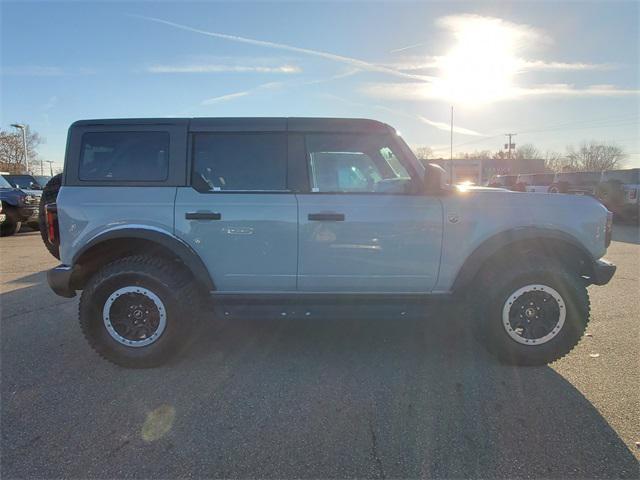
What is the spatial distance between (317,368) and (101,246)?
83.5 inches

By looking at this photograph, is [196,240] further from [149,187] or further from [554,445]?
[554,445]

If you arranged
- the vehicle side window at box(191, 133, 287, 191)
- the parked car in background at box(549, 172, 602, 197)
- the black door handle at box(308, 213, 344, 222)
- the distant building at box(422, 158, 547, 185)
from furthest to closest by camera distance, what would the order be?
the distant building at box(422, 158, 547, 185) < the parked car in background at box(549, 172, 602, 197) < the vehicle side window at box(191, 133, 287, 191) < the black door handle at box(308, 213, 344, 222)

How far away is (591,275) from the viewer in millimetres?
3305

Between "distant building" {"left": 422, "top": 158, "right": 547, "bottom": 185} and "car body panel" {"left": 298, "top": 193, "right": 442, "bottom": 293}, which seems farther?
"distant building" {"left": 422, "top": 158, "right": 547, "bottom": 185}

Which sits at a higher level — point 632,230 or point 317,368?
point 632,230

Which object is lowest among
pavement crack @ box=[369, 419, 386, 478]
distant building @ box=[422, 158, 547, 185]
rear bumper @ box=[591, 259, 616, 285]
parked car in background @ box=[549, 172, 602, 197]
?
pavement crack @ box=[369, 419, 386, 478]

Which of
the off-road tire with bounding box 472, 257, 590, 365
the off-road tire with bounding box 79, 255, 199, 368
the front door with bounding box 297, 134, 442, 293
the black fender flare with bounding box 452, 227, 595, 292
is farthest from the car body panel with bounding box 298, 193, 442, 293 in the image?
the off-road tire with bounding box 79, 255, 199, 368

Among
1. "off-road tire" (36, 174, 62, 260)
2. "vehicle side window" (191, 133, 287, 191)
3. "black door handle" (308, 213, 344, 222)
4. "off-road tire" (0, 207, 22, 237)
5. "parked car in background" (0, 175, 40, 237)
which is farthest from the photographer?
"off-road tire" (0, 207, 22, 237)

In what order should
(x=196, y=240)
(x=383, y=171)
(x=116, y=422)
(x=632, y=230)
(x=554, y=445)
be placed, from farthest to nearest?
(x=632, y=230), (x=383, y=171), (x=196, y=240), (x=116, y=422), (x=554, y=445)

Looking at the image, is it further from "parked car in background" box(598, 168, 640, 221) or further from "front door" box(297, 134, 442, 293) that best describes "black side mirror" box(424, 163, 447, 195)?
"parked car in background" box(598, 168, 640, 221)

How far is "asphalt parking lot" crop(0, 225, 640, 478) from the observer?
215cm

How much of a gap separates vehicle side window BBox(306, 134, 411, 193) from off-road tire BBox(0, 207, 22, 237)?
468 inches

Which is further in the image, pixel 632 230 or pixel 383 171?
pixel 632 230

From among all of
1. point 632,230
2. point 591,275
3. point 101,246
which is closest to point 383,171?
point 591,275
